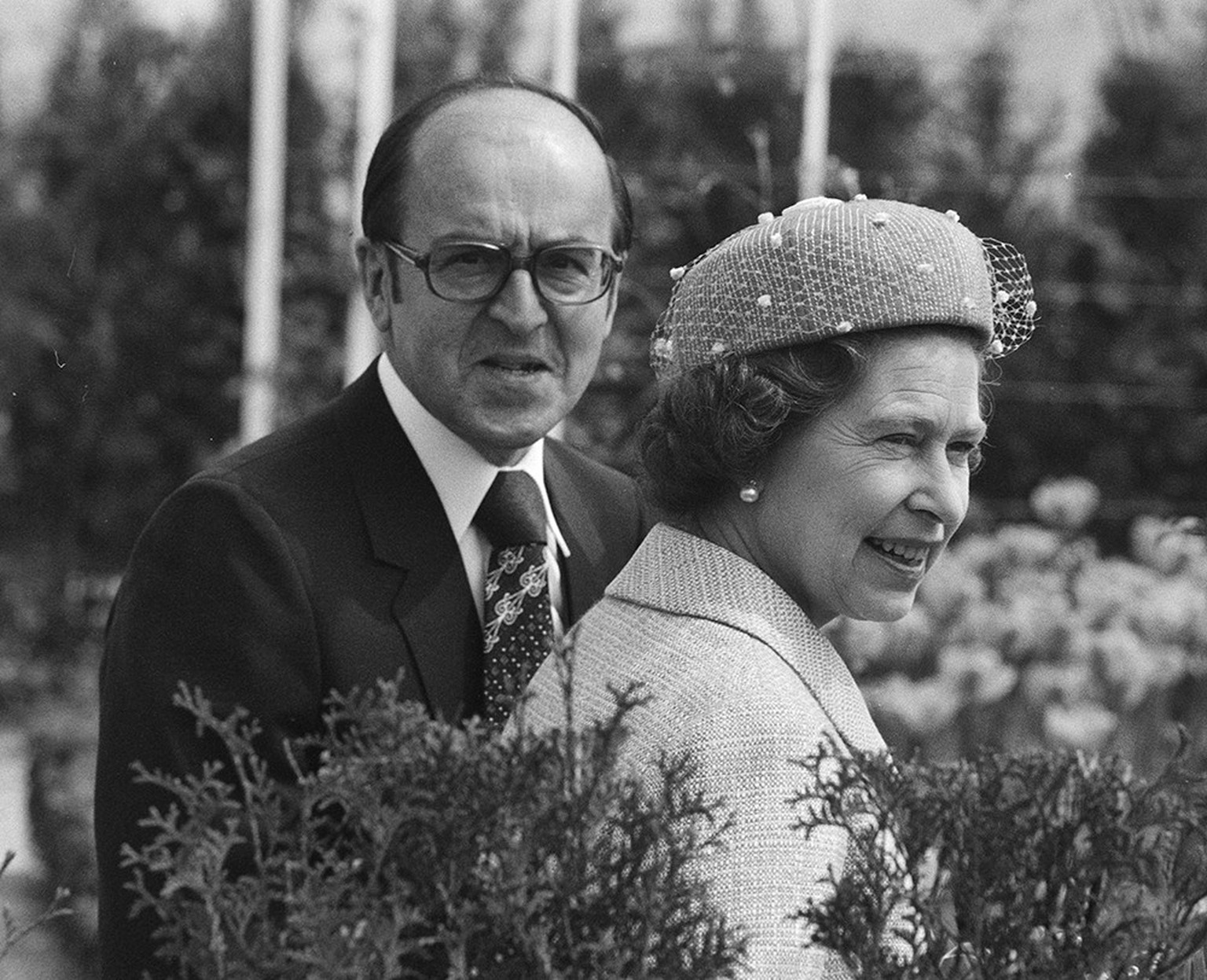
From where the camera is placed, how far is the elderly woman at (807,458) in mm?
1913

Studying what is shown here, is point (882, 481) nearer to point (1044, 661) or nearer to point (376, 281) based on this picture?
point (376, 281)

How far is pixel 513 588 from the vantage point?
8.52ft

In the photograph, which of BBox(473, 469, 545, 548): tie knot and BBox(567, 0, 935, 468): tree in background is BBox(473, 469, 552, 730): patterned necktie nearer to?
BBox(473, 469, 545, 548): tie knot

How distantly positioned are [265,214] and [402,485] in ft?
15.8

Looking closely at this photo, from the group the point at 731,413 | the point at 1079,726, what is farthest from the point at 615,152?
the point at 731,413

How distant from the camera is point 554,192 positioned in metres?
2.55

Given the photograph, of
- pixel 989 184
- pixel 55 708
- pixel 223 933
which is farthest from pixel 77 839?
pixel 989 184

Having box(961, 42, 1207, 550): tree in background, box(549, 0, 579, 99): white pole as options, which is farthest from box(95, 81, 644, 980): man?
box(961, 42, 1207, 550): tree in background

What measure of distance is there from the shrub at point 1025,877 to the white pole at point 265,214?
5967mm

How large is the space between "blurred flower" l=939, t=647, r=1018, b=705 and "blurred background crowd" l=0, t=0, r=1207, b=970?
2747 mm

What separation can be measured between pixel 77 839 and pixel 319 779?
169 inches

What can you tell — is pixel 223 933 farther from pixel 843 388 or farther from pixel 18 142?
pixel 18 142

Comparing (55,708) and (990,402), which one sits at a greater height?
(55,708)

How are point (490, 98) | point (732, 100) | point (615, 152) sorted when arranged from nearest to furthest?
point (490, 98) < point (615, 152) < point (732, 100)
